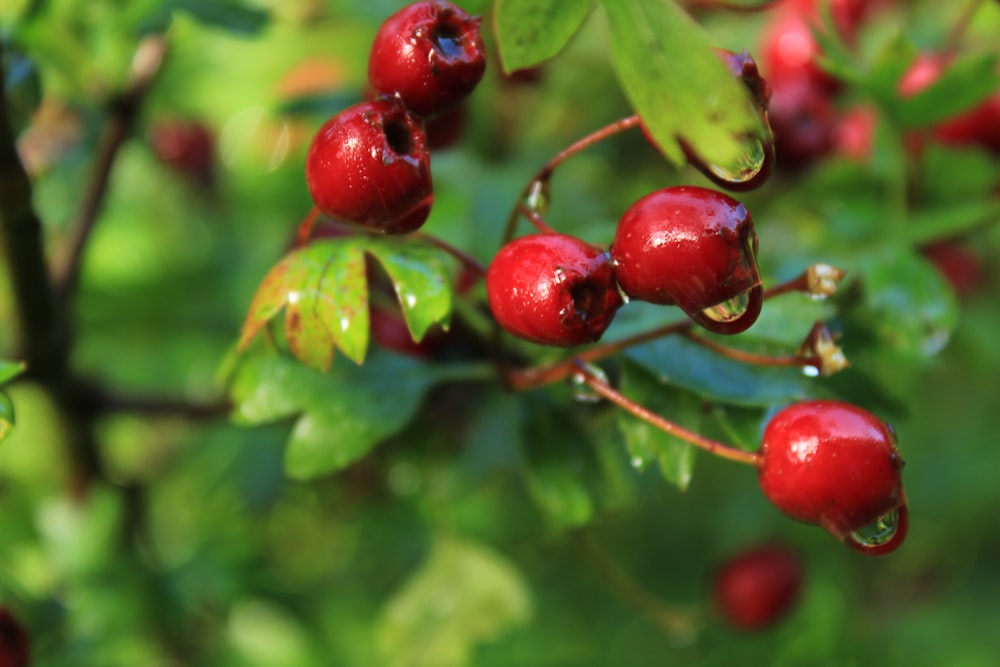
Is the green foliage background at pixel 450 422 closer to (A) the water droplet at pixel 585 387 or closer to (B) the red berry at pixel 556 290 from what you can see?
(A) the water droplet at pixel 585 387

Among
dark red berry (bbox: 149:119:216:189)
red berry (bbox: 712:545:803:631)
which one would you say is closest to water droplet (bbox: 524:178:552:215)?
red berry (bbox: 712:545:803:631)

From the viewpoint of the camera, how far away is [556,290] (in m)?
0.58

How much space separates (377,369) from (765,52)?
2.27 feet

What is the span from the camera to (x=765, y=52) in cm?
127

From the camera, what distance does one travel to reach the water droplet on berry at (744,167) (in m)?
0.54

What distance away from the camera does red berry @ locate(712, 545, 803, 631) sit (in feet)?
4.14

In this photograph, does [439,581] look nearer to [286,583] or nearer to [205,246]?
[286,583]

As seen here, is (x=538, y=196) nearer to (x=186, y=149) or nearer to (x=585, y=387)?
(x=585, y=387)

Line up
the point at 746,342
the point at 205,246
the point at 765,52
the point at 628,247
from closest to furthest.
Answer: the point at 628,247
the point at 746,342
the point at 765,52
the point at 205,246

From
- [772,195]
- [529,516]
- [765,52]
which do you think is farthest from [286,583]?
[765,52]

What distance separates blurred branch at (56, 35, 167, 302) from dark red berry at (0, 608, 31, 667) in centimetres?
35

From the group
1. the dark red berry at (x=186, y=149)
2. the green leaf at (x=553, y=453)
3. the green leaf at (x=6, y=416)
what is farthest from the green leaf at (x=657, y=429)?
the dark red berry at (x=186, y=149)

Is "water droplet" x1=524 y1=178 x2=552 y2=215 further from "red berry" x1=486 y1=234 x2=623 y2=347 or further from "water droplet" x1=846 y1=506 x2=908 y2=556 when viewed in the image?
"water droplet" x1=846 y1=506 x2=908 y2=556

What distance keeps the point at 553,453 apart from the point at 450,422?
285 mm
